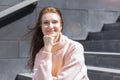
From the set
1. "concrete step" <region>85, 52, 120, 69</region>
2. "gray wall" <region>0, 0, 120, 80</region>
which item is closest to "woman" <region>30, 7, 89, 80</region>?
"concrete step" <region>85, 52, 120, 69</region>

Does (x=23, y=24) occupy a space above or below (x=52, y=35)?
below

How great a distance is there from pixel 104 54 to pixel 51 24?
3081mm

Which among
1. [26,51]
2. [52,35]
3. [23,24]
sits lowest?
[26,51]

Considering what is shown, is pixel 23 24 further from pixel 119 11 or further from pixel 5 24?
pixel 119 11

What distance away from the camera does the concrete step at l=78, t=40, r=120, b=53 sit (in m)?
5.40

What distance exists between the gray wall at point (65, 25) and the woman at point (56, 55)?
3669 millimetres

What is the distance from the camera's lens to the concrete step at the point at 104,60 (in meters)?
4.54

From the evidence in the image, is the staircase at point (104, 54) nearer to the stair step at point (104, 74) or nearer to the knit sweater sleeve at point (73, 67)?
the stair step at point (104, 74)

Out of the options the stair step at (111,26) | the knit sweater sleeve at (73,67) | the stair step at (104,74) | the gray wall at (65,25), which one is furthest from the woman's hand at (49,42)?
the stair step at (111,26)

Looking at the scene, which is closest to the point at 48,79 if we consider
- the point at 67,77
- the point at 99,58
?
the point at 67,77

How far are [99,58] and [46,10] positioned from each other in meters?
3.15

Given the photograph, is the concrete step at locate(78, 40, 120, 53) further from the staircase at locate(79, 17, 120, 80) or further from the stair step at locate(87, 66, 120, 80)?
the stair step at locate(87, 66, 120, 80)

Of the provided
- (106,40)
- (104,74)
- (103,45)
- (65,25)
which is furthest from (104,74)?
(65,25)

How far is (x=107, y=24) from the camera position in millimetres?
6852
